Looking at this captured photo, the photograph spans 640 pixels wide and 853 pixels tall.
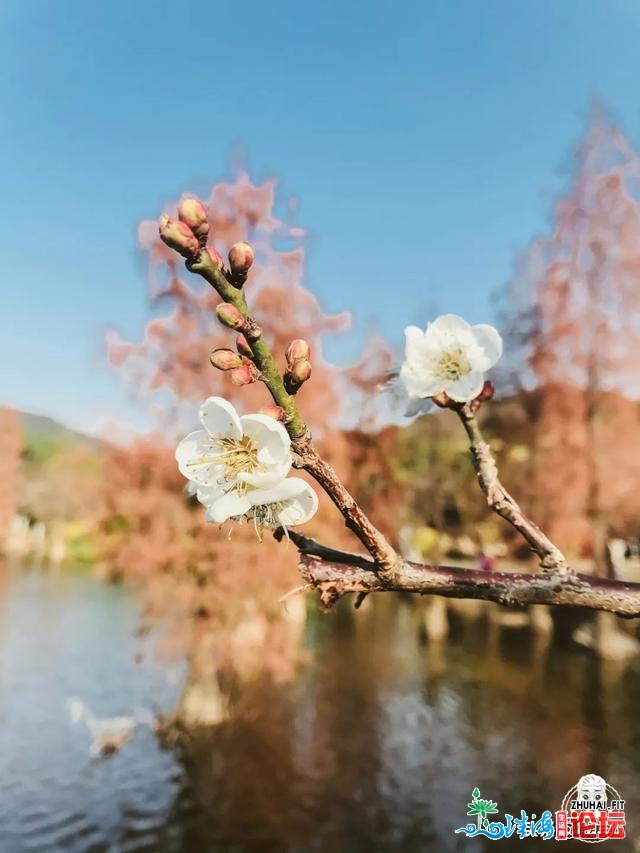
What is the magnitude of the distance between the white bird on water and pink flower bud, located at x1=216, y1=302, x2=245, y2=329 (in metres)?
8.34

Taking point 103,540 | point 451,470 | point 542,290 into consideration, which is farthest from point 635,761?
point 451,470

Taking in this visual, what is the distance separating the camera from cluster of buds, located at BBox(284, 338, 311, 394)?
2.67 feet

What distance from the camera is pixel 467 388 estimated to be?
1077 millimetres

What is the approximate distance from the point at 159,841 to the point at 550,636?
9799 mm

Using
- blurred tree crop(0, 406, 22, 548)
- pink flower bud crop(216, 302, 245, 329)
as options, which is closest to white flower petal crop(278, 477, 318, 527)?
pink flower bud crop(216, 302, 245, 329)

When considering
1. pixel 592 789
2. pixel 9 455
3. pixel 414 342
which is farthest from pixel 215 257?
pixel 9 455

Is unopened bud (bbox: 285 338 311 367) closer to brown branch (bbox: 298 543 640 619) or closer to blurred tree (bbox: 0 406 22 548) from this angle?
brown branch (bbox: 298 543 640 619)

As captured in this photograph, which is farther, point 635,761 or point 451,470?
point 451,470

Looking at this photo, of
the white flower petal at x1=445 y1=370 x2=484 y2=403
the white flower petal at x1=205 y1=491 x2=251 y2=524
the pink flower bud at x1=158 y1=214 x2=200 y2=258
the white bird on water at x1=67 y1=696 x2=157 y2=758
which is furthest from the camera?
the white bird on water at x1=67 y1=696 x2=157 y2=758

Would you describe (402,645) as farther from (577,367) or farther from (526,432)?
(577,367)

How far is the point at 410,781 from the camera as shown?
7285 mm

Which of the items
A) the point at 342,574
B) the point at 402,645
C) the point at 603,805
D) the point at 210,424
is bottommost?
the point at 603,805

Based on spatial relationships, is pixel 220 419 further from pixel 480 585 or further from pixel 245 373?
pixel 480 585

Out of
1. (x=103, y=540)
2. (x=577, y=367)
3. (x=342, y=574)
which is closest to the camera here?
(x=342, y=574)
